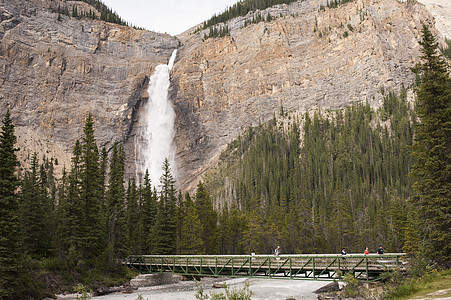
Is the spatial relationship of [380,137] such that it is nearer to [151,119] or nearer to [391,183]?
[391,183]

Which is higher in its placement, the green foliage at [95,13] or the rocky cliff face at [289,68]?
the green foliage at [95,13]

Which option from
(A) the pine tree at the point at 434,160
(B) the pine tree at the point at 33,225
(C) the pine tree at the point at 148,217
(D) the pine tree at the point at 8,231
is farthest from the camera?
(C) the pine tree at the point at 148,217

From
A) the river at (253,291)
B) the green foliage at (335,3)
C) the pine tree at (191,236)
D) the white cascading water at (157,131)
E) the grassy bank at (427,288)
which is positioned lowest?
the river at (253,291)

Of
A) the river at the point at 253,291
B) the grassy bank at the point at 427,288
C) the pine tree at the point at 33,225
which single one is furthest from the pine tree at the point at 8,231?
the grassy bank at the point at 427,288

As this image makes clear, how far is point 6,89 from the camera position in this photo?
133875 mm

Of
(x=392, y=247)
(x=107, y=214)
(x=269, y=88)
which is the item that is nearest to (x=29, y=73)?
(x=269, y=88)

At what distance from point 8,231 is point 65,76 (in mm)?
130856

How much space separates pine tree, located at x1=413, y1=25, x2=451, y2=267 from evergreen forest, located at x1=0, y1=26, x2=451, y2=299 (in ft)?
0.28

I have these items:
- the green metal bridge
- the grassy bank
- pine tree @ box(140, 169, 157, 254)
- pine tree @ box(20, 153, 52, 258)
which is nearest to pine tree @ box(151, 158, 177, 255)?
pine tree @ box(140, 169, 157, 254)

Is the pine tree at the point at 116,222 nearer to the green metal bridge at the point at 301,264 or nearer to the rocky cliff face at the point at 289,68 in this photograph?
the green metal bridge at the point at 301,264

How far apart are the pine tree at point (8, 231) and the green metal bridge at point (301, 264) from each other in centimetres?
1556

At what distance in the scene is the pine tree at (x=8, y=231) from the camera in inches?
1085

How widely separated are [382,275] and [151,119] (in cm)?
13032

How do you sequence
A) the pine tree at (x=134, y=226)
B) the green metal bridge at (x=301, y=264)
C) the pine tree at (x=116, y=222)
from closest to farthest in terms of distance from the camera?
the green metal bridge at (x=301, y=264), the pine tree at (x=116, y=222), the pine tree at (x=134, y=226)
